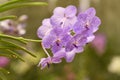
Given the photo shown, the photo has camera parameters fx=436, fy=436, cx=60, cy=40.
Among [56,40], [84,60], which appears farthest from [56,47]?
[84,60]

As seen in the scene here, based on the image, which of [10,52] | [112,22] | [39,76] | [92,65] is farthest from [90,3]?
[10,52]

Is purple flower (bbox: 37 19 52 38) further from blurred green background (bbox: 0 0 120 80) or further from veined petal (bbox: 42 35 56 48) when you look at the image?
blurred green background (bbox: 0 0 120 80)

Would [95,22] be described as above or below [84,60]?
above

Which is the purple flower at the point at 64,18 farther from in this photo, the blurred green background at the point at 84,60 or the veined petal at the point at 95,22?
the blurred green background at the point at 84,60

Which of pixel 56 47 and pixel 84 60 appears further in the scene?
pixel 84 60

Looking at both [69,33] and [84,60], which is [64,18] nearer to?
[69,33]

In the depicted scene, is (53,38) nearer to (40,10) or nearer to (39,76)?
(39,76)
